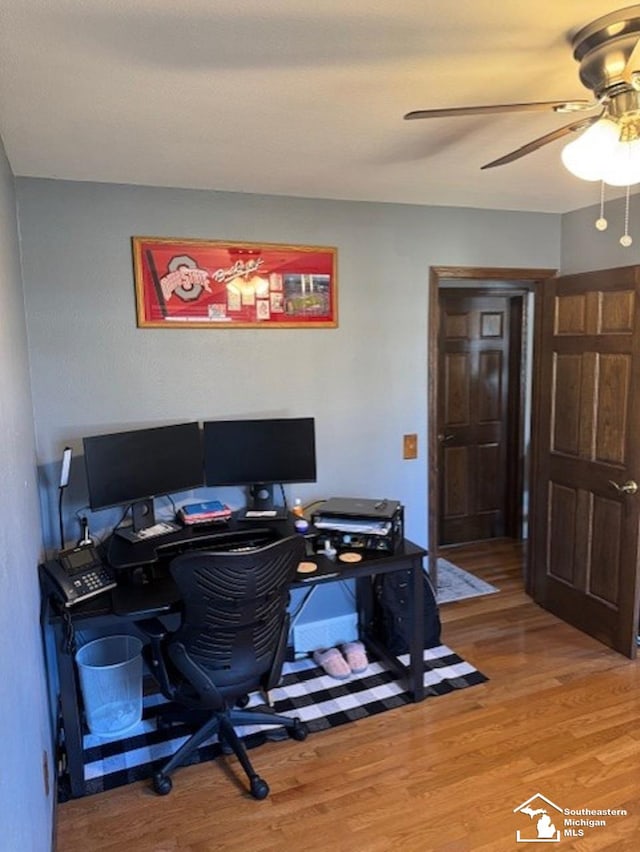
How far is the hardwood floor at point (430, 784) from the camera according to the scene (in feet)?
6.73

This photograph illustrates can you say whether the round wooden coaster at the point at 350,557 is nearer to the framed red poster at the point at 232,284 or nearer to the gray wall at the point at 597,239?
the framed red poster at the point at 232,284

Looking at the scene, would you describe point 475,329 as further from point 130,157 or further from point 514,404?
point 130,157

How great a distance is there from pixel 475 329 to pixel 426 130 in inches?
106

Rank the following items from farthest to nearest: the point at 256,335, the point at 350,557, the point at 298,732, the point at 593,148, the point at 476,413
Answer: the point at 476,413 → the point at 256,335 → the point at 350,557 → the point at 298,732 → the point at 593,148

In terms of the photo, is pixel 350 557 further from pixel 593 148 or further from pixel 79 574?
pixel 593 148

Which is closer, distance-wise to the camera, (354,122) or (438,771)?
(354,122)

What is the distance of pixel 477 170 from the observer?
259 centimetres

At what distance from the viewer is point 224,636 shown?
7.14 feet

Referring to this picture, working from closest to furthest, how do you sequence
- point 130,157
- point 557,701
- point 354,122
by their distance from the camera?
point 354,122
point 130,157
point 557,701

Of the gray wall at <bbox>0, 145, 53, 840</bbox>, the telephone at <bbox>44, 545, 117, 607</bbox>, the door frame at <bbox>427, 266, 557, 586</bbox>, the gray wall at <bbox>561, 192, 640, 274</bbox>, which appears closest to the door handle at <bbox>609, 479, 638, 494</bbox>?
the door frame at <bbox>427, 266, 557, 586</bbox>

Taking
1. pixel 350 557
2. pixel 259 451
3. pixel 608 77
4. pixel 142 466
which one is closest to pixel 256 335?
pixel 259 451

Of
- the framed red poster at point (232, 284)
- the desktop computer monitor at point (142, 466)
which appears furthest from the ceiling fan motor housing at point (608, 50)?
the desktop computer monitor at point (142, 466)

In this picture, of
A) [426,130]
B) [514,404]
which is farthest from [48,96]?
[514,404]
